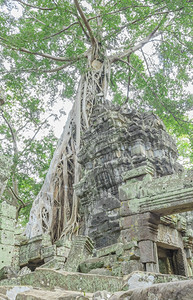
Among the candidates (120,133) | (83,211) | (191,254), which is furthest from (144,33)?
(191,254)

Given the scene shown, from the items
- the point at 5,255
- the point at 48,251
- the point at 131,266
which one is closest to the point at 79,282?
the point at 131,266

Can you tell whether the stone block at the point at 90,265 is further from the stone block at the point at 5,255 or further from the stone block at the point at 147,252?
the stone block at the point at 5,255

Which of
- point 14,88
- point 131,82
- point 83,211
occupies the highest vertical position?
point 131,82

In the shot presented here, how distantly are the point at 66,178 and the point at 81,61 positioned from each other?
4855 mm

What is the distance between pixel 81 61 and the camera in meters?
12.3

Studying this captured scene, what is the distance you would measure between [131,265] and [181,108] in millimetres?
9960

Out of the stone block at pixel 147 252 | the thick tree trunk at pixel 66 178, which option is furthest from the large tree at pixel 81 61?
the stone block at pixel 147 252

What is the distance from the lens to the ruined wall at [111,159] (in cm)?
A: 744

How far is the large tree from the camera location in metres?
9.97

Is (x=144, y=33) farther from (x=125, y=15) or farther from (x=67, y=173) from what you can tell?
(x=67, y=173)

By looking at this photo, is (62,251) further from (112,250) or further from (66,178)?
(66,178)

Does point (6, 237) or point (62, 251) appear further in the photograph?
point (62, 251)

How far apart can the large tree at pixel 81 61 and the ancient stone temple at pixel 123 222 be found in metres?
1.34

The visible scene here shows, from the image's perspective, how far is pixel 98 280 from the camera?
327 centimetres
